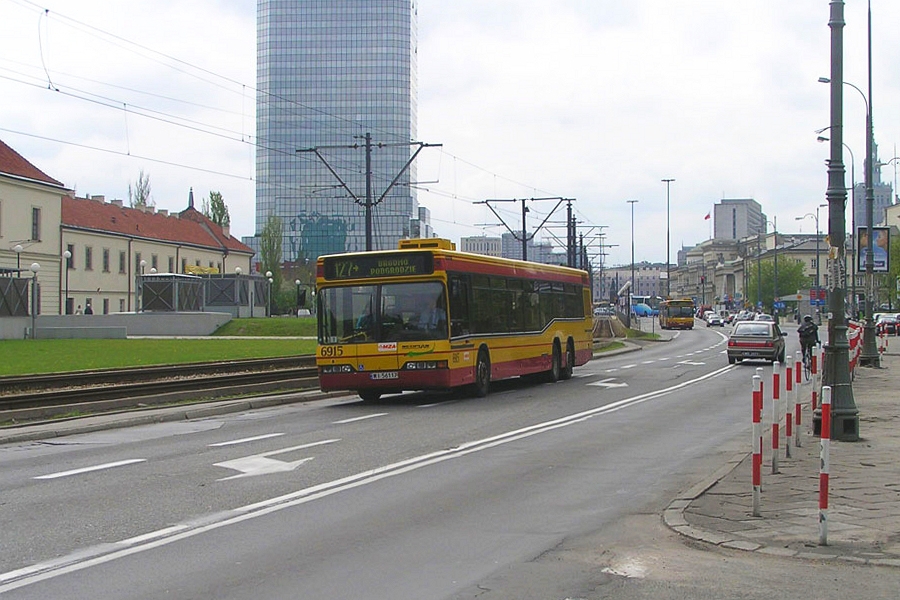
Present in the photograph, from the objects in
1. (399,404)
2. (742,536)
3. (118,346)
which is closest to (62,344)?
(118,346)

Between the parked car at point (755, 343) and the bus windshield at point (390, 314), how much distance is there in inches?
813

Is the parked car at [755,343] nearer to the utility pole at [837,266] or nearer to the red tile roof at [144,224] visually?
the utility pole at [837,266]

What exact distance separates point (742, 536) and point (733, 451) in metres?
6.05

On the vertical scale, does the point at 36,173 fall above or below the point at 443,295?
above

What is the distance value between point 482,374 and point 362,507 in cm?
1331

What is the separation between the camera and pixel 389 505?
9938mm

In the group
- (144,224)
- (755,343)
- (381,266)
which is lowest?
(755,343)

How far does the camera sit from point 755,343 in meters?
38.6

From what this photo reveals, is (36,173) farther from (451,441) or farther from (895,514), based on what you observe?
(895,514)

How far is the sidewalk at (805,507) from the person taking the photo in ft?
26.0

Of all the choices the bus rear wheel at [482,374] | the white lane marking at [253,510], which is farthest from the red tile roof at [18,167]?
the white lane marking at [253,510]

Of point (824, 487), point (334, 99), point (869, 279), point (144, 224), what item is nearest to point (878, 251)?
point (869, 279)

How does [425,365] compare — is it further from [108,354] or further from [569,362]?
[108,354]

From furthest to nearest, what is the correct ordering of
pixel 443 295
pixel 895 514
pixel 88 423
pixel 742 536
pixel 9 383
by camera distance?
pixel 9 383, pixel 443 295, pixel 88 423, pixel 895 514, pixel 742 536
